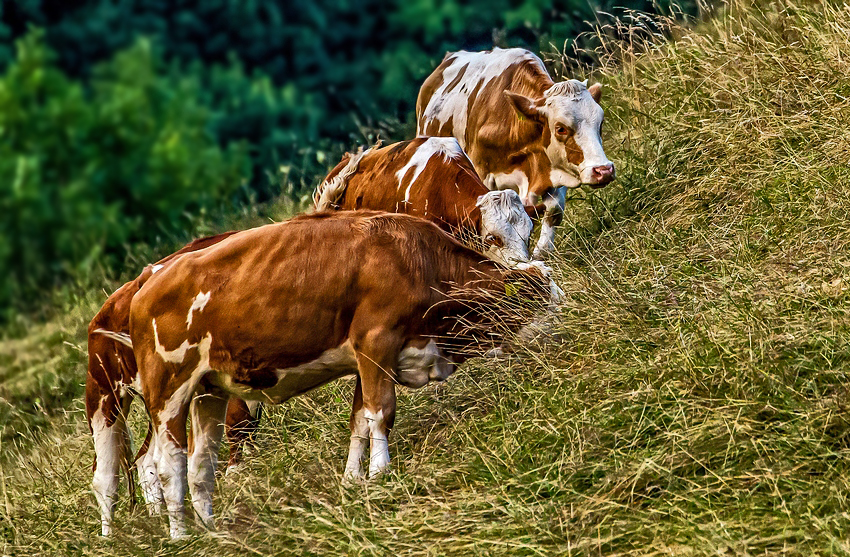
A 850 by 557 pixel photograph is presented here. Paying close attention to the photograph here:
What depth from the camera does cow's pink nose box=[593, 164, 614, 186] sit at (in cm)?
740

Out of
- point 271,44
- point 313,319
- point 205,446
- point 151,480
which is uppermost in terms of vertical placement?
point 313,319

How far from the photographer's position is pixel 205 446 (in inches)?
248

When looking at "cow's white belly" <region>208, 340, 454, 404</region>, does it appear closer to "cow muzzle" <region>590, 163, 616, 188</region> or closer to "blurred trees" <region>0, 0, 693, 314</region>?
"cow muzzle" <region>590, 163, 616, 188</region>

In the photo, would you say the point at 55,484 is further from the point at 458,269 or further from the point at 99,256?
the point at 99,256

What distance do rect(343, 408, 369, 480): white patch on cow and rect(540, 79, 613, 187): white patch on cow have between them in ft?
7.53

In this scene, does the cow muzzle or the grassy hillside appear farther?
the cow muzzle

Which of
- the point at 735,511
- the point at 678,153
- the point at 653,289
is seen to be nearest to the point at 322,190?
the point at 678,153

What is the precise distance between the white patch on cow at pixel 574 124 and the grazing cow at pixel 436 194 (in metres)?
0.37

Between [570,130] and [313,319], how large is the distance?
2535 millimetres

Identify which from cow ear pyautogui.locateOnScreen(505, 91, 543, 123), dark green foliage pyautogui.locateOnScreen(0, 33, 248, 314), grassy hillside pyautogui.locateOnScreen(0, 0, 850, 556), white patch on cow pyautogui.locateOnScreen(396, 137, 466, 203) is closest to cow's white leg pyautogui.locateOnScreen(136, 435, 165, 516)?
grassy hillside pyautogui.locateOnScreen(0, 0, 850, 556)

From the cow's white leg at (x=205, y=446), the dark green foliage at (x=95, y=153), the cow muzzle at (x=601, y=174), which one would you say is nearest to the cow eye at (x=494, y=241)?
the cow muzzle at (x=601, y=174)

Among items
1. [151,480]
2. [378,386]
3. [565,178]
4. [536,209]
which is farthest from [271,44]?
[378,386]

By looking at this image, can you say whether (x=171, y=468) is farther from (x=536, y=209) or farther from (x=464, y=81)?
(x=464, y=81)

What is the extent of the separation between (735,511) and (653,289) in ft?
4.97
